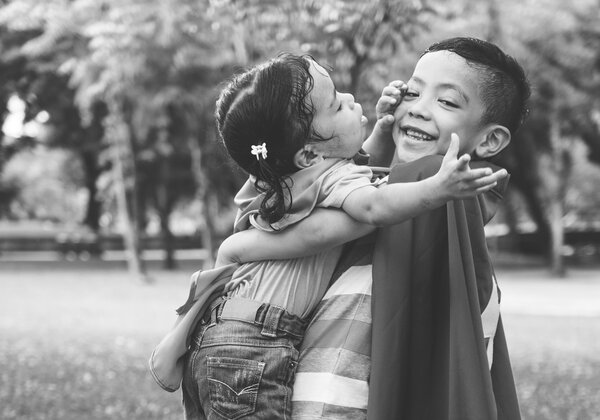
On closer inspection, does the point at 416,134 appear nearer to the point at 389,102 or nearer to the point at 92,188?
the point at 389,102

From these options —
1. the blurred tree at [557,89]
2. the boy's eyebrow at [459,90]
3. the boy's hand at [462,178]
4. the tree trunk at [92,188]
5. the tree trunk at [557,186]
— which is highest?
the boy's eyebrow at [459,90]

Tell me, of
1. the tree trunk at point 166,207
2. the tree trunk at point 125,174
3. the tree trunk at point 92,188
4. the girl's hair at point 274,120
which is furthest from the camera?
the tree trunk at point 92,188

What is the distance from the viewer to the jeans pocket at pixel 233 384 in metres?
2.01

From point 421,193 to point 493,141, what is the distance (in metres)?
0.57

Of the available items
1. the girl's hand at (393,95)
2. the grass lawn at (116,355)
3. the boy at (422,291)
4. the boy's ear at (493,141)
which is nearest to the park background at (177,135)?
the grass lawn at (116,355)

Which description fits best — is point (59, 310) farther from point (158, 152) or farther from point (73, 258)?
point (73, 258)

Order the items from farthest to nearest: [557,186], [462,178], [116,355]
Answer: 1. [557,186]
2. [116,355]
3. [462,178]

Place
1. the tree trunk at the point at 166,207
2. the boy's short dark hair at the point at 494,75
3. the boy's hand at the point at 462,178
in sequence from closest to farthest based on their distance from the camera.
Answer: the boy's hand at the point at 462,178, the boy's short dark hair at the point at 494,75, the tree trunk at the point at 166,207

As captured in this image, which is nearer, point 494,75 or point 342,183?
point 342,183

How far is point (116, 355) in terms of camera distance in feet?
35.6

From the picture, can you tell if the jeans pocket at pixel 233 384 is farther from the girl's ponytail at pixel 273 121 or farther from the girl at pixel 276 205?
the girl's ponytail at pixel 273 121

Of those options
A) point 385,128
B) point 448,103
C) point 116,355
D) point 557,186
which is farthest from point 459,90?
point 557,186

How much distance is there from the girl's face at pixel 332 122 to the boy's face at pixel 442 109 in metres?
0.16

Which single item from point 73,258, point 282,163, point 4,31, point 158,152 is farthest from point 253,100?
point 73,258
